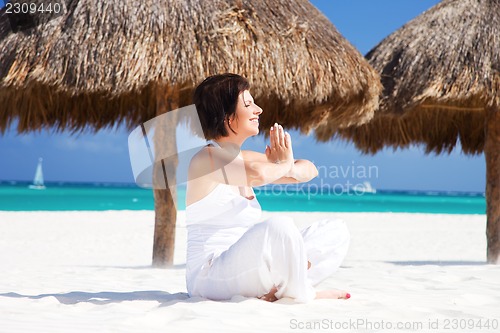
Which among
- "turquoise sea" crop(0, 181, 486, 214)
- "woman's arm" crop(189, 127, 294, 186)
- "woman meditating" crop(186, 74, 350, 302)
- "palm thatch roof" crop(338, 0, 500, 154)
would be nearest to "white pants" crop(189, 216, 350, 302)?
"woman meditating" crop(186, 74, 350, 302)

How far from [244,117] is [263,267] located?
64 centimetres

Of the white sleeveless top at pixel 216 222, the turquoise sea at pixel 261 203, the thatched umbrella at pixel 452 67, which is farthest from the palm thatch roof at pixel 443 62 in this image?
the turquoise sea at pixel 261 203

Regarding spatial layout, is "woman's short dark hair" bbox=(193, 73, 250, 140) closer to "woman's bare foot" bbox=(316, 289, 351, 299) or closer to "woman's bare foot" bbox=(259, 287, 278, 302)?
"woman's bare foot" bbox=(259, 287, 278, 302)

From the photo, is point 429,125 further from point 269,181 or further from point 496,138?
point 269,181

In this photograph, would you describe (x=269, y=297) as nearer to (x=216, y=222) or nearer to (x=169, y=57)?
(x=216, y=222)

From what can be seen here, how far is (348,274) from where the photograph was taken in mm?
4273

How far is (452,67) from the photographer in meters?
5.82

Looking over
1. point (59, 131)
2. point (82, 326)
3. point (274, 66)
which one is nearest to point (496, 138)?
point (274, 66)

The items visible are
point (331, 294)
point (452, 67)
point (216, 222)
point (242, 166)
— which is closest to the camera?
point (242, 166)

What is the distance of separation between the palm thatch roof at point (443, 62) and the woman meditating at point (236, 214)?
3498 mm

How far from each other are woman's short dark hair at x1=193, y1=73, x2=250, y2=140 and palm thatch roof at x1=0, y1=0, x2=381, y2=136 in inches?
81.0

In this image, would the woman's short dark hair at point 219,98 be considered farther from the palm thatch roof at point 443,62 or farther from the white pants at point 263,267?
the palm thatch roof at point 443,62

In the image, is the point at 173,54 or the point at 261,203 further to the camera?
the point at 261,203

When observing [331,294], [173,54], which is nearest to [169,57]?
[173,54]
